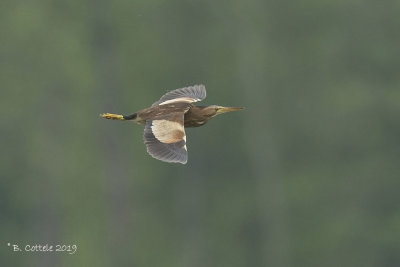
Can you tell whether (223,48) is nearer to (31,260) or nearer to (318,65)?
(318,65)

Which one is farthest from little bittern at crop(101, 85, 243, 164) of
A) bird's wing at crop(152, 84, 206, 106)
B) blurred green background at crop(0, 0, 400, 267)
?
Result: blurred green background at crop(0, 0, 400, 267)

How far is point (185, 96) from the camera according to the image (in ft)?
52.3

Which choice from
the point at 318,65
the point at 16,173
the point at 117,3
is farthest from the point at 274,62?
the point at 16,173

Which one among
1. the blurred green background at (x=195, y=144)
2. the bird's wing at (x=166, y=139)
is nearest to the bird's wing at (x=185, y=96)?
the bird's wing at (x=166, y=139)

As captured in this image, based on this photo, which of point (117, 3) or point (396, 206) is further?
point (117, 3)

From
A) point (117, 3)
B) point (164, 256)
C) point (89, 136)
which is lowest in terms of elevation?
point (164, 256)

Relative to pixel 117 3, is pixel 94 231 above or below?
below

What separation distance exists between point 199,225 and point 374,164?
2945 millimetres

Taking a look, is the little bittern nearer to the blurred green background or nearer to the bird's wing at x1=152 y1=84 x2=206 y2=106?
the bird's wing at x1=152 y1=84 x2=206 y2=106

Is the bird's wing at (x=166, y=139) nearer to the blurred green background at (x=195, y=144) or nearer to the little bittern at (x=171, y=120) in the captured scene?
the little bittern at (x=171, y=120)

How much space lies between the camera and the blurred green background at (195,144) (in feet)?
96.3

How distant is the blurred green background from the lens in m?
29.3

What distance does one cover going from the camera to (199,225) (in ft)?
98.8

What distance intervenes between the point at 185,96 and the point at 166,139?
1730 mm
